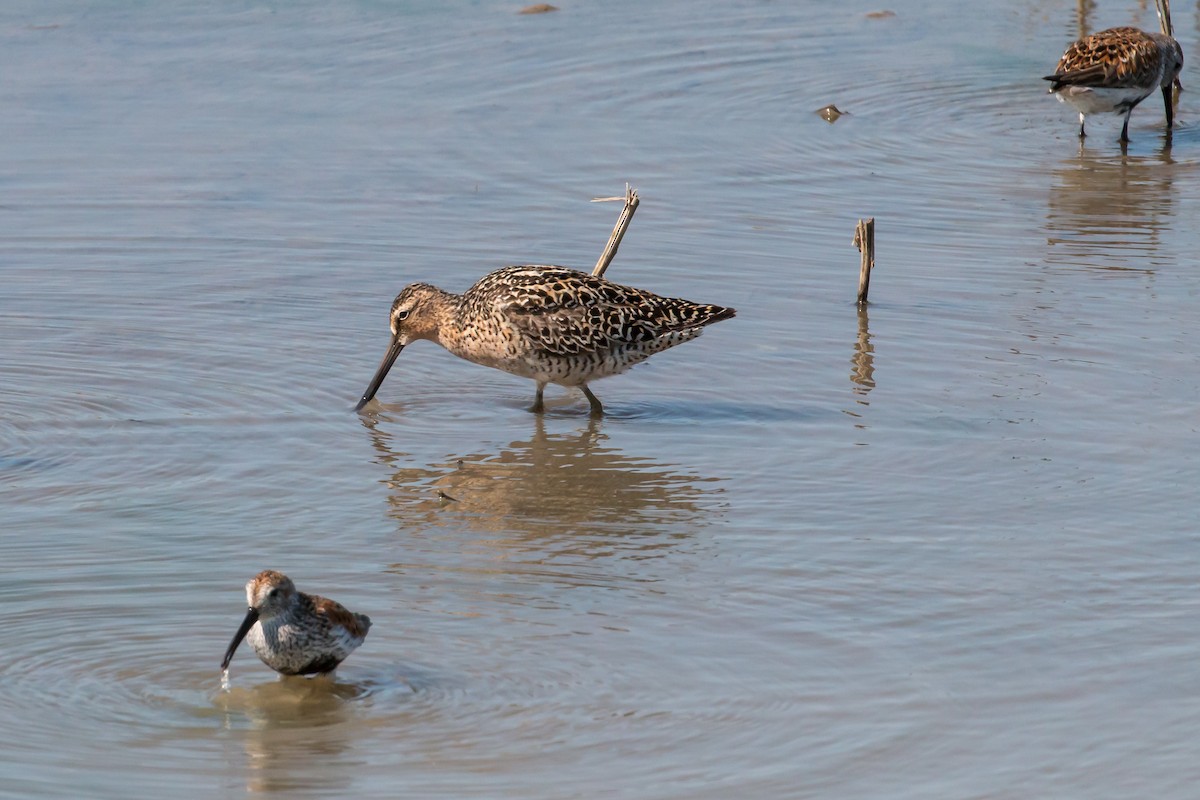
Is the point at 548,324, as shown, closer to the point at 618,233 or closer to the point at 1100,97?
the point at 618,233

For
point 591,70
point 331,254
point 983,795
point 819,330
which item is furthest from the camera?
point 591,70

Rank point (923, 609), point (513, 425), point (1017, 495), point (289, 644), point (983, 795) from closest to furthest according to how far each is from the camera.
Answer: point (983, 795) < point (289, 644) < point (923, 609) < point (1017, 495) < point (513, 425)

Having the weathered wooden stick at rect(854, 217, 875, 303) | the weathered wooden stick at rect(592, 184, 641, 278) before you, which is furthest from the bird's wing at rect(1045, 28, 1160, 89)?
the weathered wooden stick at rect(592, 184, 641, 278)

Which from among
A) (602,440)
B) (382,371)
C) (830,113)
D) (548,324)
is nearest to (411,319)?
(382,371)

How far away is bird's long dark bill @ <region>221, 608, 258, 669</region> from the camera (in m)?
6.43

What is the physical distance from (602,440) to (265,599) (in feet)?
11.4

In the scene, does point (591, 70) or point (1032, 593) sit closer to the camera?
point (1032, 593)

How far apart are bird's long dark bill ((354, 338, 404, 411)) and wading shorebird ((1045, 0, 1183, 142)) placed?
774 cm

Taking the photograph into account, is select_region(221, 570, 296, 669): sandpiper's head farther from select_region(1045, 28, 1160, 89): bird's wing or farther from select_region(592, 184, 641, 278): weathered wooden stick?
select_region(1045, 28, 1160, 89): bird's wing

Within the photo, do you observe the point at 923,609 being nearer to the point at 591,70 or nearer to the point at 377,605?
the point at 377,605

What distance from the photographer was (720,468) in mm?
9047

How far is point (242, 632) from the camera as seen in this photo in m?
6.49

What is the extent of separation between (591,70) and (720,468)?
978 centimetres

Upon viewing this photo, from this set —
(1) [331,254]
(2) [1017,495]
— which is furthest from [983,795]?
(1) [331,254]
